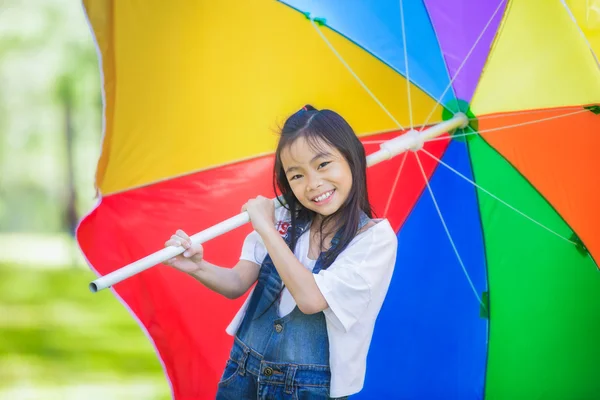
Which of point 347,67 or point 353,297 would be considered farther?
point 347,67

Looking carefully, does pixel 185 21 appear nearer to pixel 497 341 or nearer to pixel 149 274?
pixel 149 274

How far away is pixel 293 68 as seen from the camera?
2.63 m

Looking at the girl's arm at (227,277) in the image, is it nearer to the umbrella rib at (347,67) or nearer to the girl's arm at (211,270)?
the girl's arm at (211,270)

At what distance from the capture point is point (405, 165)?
8.52 ft

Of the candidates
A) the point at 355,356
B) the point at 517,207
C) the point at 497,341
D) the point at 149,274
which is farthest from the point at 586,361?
the point at 149,274

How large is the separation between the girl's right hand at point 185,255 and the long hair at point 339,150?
254 millimetres

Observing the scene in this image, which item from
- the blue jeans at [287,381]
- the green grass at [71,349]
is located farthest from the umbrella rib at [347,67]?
the green grass at [71,349]

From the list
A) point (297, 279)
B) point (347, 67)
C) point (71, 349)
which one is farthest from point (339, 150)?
point (71, 349)

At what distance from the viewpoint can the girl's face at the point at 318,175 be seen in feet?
6.36

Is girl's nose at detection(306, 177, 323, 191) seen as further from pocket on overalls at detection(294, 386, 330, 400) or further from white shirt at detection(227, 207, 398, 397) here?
pocket on overalls at detection(294, 386, 330, 400)

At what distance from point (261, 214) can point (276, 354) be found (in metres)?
0.36

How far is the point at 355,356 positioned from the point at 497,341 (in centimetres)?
98

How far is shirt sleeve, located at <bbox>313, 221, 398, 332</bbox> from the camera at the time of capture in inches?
72.5

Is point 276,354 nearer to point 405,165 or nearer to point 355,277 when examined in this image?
point 355,277
